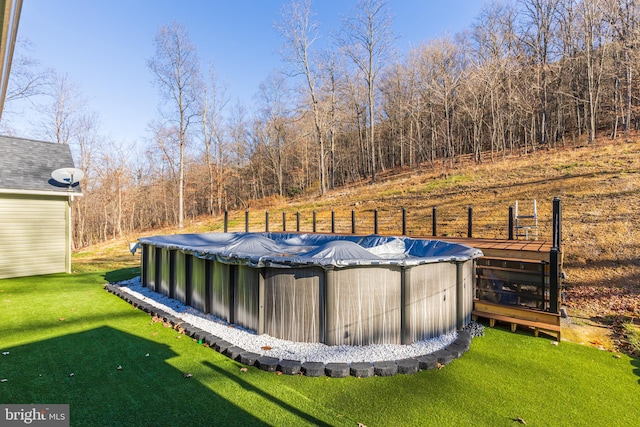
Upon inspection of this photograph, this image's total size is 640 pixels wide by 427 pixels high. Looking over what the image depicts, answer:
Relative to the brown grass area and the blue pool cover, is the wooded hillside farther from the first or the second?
the blue pool cover

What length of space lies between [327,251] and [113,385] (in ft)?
8.52

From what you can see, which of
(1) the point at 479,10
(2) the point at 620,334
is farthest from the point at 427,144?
(2) the point at 620,334

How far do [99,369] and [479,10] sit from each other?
28.7m

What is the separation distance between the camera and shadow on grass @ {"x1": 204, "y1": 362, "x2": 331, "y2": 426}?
8.15 ft

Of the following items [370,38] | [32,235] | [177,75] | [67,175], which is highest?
[370,38]

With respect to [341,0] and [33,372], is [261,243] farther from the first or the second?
[341,0]

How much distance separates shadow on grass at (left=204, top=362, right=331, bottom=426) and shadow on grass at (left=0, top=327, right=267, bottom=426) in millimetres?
258

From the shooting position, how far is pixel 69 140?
63.1 feet

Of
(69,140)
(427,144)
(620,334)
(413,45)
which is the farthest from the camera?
(427,144)

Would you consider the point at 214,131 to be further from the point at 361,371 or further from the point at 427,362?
the point at 427,362

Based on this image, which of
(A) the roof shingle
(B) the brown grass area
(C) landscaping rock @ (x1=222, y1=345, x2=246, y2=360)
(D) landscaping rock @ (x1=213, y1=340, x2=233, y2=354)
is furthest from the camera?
(A) the roof shingle

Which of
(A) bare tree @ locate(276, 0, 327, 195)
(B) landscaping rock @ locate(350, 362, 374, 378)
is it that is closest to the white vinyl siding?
(B) landscaping rock @ locate(350, 362, 374, 378)
